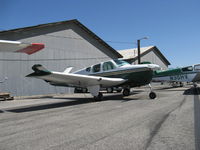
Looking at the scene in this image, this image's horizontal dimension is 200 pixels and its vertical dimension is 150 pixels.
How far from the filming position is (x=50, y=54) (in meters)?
17.6

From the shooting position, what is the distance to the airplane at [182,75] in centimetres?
1656

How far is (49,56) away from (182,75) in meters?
12.9

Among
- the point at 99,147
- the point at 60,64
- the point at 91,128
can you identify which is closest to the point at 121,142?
the point at 99,147

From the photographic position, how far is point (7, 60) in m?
14.8

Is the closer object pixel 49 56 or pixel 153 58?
pixel 49 56

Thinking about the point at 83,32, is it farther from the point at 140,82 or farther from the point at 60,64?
the point at 140,82

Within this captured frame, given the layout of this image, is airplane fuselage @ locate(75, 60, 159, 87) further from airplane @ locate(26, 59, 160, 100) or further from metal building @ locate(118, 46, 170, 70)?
metal building @ locate(118, 46, 170, 70)

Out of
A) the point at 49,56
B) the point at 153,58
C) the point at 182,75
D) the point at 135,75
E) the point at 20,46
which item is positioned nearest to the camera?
the point at 20,46

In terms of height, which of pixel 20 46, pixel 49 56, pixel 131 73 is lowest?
pixel 131 73

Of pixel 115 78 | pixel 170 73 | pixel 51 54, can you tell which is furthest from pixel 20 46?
pixel 170 73

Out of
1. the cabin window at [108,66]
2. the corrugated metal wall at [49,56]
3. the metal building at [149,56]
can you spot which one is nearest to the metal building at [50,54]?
the corrugated metal wall at [49,56]

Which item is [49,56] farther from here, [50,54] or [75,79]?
[75,79]

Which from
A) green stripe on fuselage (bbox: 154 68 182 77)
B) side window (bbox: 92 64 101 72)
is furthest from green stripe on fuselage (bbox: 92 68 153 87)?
green stripe on fuselage (bbox: 154 68 182 77)

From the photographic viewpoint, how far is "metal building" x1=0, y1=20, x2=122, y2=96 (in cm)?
1509
